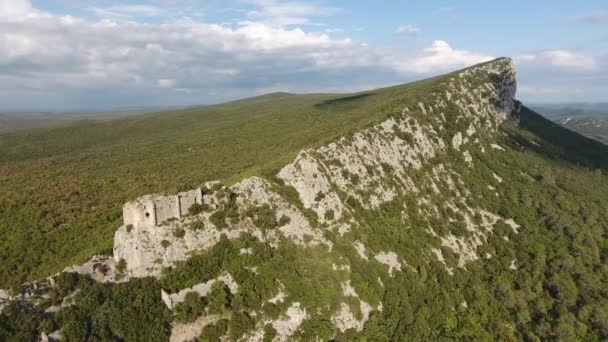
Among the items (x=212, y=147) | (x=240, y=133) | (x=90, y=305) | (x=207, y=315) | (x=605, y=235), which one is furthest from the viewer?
(x=240, y=133)

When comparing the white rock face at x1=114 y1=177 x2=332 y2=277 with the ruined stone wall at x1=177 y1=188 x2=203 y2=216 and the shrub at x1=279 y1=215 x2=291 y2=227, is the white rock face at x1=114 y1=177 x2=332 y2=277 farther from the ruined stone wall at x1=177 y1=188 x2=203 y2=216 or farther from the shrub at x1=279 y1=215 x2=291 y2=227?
the ruined stone wall at x1=177 y1=188 x2=203 y2=216

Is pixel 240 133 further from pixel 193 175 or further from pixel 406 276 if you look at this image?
pixel 406 276

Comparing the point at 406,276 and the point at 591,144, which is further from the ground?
the point at 591,144

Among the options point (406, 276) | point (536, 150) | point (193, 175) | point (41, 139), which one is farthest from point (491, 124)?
point (41, 139)

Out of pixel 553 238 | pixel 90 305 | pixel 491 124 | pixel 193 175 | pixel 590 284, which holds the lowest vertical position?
pixel 590 284

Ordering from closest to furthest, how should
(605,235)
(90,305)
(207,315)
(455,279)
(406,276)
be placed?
(90,305) < (207,315) < (406,276) < (455,279) < (605,235)

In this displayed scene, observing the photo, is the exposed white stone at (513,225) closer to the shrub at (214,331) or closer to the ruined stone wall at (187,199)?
the ruined stone wall at (187,199)

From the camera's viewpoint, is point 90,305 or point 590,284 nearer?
point 90,305
